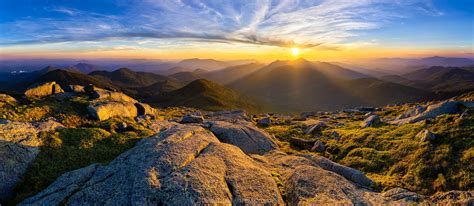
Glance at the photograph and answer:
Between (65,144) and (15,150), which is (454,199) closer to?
(65,144)

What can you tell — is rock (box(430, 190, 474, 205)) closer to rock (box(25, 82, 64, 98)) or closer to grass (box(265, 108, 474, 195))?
grass (box(265, 108, 474, 195))

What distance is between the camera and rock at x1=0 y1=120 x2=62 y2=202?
14453 millimetres

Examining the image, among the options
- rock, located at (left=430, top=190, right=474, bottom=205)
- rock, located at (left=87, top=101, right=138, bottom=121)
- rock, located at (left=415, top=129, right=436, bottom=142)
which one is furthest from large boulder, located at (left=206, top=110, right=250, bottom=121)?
rock, located at (left=430, top=190, right=474, bottom=205)

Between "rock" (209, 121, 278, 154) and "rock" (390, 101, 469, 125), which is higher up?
"rock" (390, 101, 469, 125)

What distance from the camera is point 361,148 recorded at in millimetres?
31125

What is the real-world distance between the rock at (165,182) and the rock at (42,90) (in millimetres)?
30190

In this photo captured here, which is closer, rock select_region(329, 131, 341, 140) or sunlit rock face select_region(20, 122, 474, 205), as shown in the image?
sunlit rock face select_region(20, 122, 474, 205)

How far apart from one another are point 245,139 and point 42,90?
36.7m

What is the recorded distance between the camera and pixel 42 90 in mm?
40438

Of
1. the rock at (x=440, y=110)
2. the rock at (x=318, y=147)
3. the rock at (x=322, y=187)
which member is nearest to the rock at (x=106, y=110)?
the rock at (x=322, y=187)

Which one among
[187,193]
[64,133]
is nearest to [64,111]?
[64,133]

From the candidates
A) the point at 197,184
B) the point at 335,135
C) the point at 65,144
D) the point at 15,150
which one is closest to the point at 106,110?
the point at 65,144

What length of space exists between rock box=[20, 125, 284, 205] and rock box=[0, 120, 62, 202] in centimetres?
317

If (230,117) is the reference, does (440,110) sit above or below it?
above
